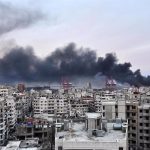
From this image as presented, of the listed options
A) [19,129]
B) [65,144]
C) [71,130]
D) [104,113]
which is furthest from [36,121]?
[65,144]

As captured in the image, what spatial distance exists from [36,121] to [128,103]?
36.7ft

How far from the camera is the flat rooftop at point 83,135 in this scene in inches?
786

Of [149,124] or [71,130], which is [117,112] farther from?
Result: [71,130]

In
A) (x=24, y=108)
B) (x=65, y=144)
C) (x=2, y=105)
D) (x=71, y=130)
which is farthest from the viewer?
(x=24, y=108)

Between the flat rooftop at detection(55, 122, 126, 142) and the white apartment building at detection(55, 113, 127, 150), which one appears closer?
the white apartment building at detection(55, 113, 127, 150)

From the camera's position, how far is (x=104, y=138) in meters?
20.5

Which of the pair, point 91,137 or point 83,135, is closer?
point 91,137

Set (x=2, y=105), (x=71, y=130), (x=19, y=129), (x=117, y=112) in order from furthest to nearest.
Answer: (x=2, y=105) < (x=19, y=129) < (x=117, y=112) < (x=71, y=130)

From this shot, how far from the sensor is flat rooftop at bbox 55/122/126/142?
1997 centimetres

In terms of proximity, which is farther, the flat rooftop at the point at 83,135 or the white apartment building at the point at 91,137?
the flat rooftop at the point at 83,135

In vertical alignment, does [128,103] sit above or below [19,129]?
above

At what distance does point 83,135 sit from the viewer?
21203 millimetres

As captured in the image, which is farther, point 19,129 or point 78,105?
point 78,105

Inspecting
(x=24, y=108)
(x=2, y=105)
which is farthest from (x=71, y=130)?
(x=24, y=108)
